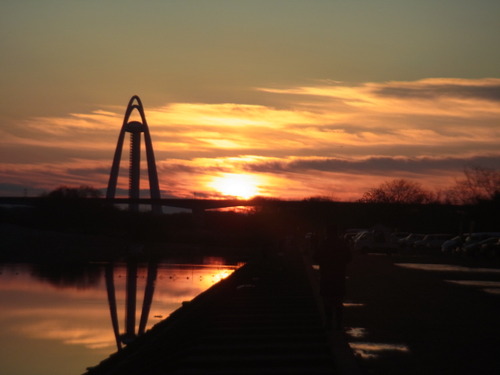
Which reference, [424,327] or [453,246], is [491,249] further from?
[424,327]

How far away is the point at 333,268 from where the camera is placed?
13820mm

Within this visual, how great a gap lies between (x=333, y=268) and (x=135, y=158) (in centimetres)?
13910

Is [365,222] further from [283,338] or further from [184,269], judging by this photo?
[283,338]

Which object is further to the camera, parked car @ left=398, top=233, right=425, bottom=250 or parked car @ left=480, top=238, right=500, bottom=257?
parked car @ left=398, top=233, right=425, bottom=250

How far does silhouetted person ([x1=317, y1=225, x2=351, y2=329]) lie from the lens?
45.2ft

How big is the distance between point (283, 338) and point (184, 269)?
35.6 metres

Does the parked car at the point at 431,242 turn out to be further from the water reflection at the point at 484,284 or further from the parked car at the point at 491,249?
the water reflection at the point at 484,284

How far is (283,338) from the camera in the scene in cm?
1441

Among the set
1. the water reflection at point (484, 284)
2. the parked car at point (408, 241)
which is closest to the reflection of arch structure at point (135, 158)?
the parked car at point (408, 241)

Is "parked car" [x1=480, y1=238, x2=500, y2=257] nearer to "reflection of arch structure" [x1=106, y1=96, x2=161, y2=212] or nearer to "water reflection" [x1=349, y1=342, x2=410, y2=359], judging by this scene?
"water reflection" [x1=349, y1=342, x2=410, y2=359]

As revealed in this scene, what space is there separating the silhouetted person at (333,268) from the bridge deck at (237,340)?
0.67 m

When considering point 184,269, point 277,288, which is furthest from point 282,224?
point 277,288

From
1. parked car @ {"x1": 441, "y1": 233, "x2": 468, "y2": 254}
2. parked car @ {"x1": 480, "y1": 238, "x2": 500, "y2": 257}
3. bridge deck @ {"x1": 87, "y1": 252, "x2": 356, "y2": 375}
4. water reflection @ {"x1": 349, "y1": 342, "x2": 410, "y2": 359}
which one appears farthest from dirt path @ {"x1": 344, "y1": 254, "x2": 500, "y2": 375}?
parked car @ {"x1": 441, "y1": 233, "x2": 468, "y2": 254}

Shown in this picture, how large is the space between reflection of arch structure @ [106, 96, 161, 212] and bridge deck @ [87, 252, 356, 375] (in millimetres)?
110489
